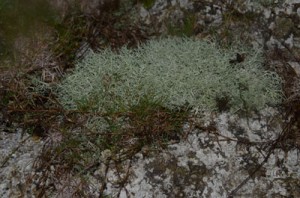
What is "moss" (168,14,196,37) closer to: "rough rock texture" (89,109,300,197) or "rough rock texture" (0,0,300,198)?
"rough rock texture" (0,0,300,198)

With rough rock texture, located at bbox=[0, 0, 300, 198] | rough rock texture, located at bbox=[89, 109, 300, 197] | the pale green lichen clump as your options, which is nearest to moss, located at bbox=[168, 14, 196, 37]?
the pale green lichen clump

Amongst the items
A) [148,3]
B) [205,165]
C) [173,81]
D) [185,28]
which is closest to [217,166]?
[205,165]

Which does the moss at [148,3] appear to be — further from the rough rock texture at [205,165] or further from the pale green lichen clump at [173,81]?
the rough rock texture at [205,165]

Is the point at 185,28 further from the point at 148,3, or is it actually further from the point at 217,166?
the point at 217,166

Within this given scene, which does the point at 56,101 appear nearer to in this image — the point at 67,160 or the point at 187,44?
the point at 67,160

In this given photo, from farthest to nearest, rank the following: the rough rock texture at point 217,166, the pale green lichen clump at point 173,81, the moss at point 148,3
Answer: the moss at point 148,3, the pale green lichen clump at point 173,81, the rough rock texture at point 217,166

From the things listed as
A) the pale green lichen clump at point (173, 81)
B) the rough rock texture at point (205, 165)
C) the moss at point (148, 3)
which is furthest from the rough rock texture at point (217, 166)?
the moss at point (148, 3)

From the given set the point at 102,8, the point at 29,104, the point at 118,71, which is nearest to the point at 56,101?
the point at 29,104

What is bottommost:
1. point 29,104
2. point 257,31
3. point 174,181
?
point 174,181
